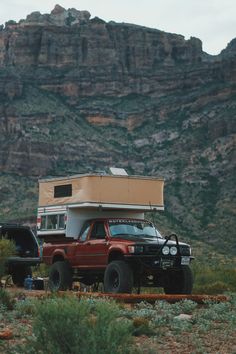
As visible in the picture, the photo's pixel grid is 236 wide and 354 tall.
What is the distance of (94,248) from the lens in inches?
647

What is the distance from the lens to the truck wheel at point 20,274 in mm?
20578

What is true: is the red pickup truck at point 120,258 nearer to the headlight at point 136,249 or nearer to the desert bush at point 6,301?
the headlight at point 136,249

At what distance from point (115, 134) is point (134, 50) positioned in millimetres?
33062

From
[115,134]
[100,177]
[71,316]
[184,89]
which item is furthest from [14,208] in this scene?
[71,316]

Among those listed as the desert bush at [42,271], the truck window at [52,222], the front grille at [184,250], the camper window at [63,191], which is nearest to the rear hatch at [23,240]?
the truck window at [52,222]

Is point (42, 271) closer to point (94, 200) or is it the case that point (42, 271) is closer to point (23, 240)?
point (23, 240)

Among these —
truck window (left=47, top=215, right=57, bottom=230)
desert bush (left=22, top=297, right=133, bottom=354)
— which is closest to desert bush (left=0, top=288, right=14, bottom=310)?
desert bush (left=22, top=297, right=133, bottom=354)

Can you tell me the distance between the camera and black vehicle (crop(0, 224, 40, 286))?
19.5 metres

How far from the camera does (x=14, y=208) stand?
8819cm

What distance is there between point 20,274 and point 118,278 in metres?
6.27

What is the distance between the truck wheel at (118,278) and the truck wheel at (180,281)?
54.7 inches

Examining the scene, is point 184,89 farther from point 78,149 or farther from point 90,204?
point 90,204

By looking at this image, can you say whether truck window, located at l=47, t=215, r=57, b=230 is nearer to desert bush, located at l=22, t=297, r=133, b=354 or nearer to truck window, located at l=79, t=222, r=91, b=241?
truck window, located at l=79, t=222, r=91, b=241

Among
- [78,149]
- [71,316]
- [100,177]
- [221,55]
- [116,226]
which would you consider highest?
[221,55]
